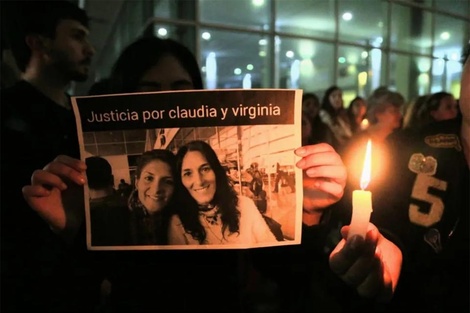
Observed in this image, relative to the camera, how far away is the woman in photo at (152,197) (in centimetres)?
69

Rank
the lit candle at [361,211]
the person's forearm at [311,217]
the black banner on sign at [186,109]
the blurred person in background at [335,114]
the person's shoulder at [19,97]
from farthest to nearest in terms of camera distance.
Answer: the blurred person in background at [335,114], the person's shoulder at [19,97], the person's forearm at [311,217], the black banner on sign at [186,109], the lit candle at [361,211]

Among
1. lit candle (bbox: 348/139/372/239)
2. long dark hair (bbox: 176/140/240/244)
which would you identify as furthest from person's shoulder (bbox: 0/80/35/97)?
lit candle (bbox: 348/139/372/239)

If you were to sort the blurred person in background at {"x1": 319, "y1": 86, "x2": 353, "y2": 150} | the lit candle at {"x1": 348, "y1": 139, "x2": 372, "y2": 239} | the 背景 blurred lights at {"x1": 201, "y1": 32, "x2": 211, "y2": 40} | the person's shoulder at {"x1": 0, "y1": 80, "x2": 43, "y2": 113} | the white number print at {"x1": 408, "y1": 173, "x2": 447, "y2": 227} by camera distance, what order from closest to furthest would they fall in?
the lit candle at {"x1": 348, "y1": 139, "x2": 372, "y2": 239} < the white number print at {"x1": 408, "y1": 173, "x2": 447, "y2": 227} < the person's shoulder at {"x1": 0, "y1": 80, "x2": 43, "y2": 113} < the blurred person in background at {"x1": 319, "y1": 86, "x2": 353, "y2": 150} < the 背景 blurred lights at {"x1": 201, "y1": 32, "x2": 211, "y2": 40}

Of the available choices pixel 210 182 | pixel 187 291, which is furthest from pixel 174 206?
pixel 187 291

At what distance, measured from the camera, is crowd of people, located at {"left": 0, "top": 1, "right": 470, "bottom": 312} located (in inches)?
27.5

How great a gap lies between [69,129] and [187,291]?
15.4 inches

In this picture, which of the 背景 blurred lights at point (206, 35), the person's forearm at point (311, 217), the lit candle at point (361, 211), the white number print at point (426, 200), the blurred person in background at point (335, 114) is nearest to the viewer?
the lit candle at point (361, 211)

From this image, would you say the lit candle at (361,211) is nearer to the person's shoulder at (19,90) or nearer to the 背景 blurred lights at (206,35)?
the person's shoulder at (19,90)

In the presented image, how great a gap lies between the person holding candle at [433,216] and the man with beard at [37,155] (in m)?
0.63

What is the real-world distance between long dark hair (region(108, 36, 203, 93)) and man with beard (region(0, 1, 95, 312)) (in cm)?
13

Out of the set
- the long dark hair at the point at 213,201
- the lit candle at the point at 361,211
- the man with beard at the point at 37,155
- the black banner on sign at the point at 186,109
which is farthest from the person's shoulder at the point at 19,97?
the lit candle at the point at 361,211

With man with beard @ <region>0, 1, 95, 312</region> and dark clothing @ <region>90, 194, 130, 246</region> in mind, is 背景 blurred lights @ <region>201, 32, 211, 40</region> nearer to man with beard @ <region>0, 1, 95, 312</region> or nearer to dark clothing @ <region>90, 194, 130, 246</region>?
man with beard @ <region>0, 1, 95, 312</region>

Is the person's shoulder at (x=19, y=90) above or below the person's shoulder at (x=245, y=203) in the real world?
above

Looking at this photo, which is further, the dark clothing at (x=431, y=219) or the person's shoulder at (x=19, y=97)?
the person's shoulder at (x=19, y=97)
